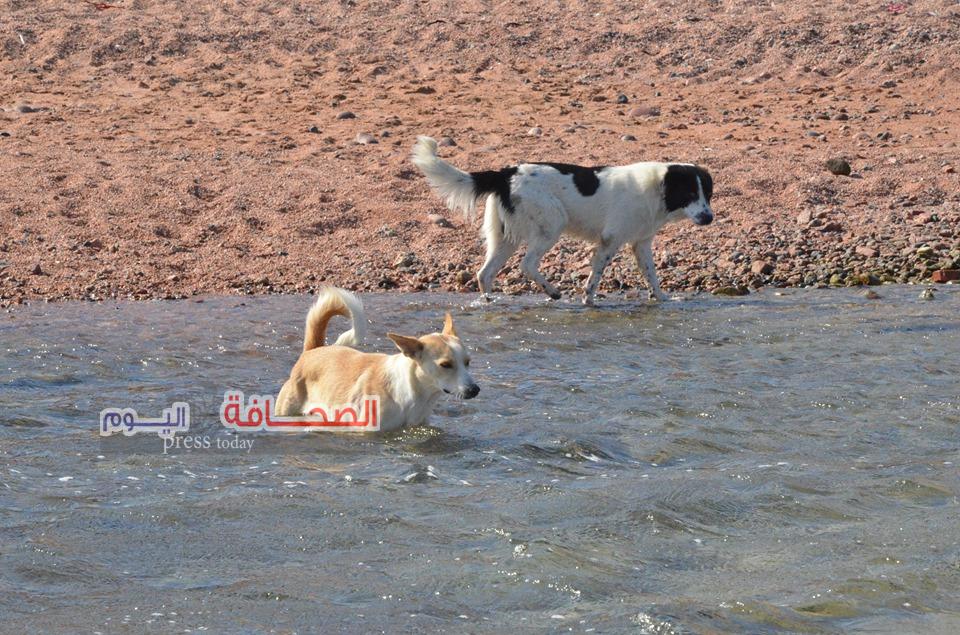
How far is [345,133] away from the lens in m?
14.5

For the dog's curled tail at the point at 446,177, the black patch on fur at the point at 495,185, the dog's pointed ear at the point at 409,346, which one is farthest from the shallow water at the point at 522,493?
the dog's curled tail at the point at 446,177

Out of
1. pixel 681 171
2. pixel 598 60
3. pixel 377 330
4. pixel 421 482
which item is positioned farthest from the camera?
pixel 598 60

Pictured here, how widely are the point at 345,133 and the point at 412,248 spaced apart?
9.26 ft

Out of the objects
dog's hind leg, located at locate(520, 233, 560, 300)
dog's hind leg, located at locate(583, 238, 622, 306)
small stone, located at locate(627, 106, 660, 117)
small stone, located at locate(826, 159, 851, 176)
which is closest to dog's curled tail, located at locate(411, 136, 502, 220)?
dog's hind leg, located at locate(520, 233, 560, 300)

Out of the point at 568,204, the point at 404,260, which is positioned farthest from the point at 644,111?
the point at 404,260

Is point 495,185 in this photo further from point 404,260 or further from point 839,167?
point 839,167

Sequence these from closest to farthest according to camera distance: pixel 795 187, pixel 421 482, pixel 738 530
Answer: pixel 738 530 → pixel 421 482 → pixel 795 187

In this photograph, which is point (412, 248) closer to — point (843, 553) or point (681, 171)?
point (681, 171)

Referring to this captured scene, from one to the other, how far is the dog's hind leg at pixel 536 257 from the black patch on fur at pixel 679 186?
0.97 meters

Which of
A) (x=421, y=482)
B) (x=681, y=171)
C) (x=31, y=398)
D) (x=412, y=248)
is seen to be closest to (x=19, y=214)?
(x=412, y=248)

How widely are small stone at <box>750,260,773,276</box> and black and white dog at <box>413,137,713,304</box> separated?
59cm

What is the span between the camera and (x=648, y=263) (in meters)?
11.2

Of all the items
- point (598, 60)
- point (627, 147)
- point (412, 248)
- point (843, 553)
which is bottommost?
point (843, 553)

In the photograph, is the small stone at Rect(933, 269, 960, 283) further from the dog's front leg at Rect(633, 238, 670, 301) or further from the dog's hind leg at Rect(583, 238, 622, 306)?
the dog's hind leg at Rect(583, 238, 622, 306)
